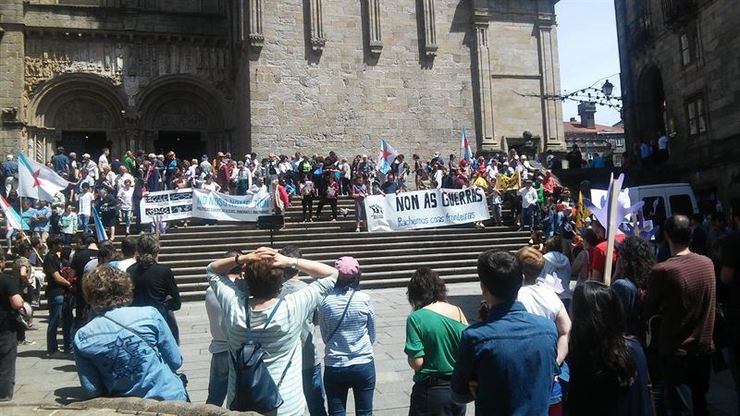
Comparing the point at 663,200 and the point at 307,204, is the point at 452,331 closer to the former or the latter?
the point at 663,200

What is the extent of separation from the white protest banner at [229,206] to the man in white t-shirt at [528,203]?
7.81 metres

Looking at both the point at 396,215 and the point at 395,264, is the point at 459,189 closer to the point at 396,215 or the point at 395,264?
the point at 396,215

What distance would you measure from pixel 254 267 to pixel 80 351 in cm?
115

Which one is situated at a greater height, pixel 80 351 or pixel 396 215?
pixel 396 215

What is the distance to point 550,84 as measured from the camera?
28031mm

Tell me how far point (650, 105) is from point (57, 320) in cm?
2582

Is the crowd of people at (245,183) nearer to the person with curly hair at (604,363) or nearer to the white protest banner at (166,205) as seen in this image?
the white protest banner at (166,205)

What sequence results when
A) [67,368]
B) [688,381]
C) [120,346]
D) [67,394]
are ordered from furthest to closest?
[67,368], [67,394], [688,381], [120,346]

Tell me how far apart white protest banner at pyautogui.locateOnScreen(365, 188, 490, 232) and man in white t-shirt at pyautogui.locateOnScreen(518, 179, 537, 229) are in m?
1.15

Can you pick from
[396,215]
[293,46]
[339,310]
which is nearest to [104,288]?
[339,310]

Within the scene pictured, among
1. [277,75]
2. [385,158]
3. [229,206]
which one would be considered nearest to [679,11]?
[385,158]

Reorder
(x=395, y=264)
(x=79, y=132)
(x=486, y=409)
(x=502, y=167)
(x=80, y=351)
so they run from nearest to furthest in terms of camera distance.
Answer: (x=486, y=409) → (x=80, y=351) → (x=395, y=264) → (x=502, y=167) → (x=79, y=132)

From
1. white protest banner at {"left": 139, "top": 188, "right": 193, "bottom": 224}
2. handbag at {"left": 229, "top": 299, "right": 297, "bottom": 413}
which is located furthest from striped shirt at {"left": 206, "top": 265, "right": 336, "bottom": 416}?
white protest banner at {"left": 139, "top": 188, "right": 193, "bottom": 224}

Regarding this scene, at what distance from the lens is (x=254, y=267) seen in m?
3.54
